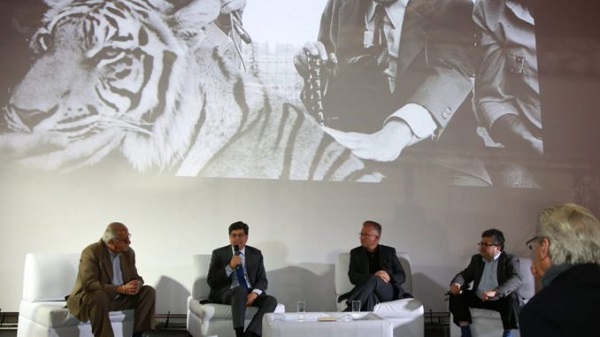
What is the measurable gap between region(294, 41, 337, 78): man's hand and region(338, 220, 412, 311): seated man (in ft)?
4.64

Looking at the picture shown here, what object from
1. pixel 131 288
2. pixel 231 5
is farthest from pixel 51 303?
pixel 231 5

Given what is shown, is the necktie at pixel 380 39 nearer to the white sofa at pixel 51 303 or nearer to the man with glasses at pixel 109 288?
the man with glasses at pixel 109 288

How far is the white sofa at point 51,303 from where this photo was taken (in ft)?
13.7

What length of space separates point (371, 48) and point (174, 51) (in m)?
1.66

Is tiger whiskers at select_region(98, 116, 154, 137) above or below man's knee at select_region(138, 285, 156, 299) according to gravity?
above

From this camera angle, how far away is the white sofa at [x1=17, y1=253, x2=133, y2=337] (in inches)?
164

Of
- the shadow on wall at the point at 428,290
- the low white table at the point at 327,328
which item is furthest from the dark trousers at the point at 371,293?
the low white table at the point at 327,328

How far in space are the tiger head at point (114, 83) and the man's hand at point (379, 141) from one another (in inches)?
48.4

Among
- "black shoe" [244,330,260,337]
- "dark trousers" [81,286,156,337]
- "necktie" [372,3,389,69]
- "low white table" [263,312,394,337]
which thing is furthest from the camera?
"necktie" [372,3,389,69]

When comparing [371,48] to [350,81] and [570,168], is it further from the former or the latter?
[570,168]

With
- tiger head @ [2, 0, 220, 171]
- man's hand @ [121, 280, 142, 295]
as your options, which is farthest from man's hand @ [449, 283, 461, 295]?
tiger head @ [2, 0, 220, 171]

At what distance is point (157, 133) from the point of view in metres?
5.14

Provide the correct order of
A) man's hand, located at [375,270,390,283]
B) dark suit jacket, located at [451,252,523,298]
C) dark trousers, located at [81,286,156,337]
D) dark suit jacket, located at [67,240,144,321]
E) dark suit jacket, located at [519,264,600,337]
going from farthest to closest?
1. man's hand, located at [375,270,390,283]
2. dark suit jacket, located at [451,252,523,298]
3. dark suit jacket, located at [67,240,144,321]
4. dark trousers, located at [81,286,156,337]
5. dark suit jacket, located at [519,264,600,337]

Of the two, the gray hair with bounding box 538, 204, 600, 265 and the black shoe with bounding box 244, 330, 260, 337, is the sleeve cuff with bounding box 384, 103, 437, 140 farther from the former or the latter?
the gray hair with bounding box 538, 204, 600, 265
